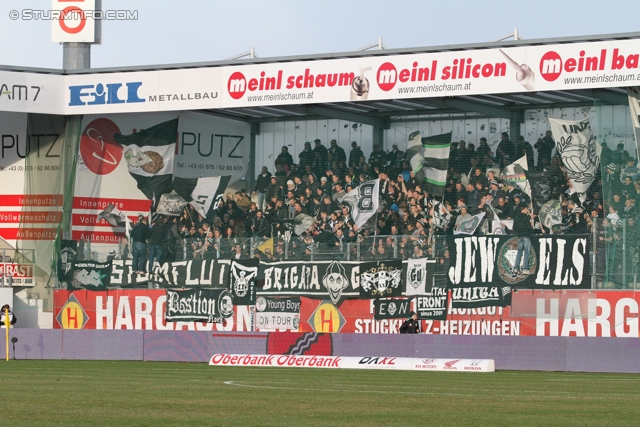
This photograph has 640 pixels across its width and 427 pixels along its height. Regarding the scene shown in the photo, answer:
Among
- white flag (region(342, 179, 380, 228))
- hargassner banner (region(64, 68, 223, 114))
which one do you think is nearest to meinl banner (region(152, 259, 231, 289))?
white flag (region(342, 179, 380, 228))

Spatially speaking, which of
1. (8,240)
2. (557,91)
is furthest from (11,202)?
(557,91)

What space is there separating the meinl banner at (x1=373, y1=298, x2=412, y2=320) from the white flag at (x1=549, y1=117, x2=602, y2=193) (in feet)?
19.7

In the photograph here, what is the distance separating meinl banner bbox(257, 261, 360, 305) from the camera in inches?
1410

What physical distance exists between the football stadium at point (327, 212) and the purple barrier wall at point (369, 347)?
5cm

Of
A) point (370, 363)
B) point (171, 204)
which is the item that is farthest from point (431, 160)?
point (370, 363)

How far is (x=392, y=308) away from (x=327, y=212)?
13.3ft

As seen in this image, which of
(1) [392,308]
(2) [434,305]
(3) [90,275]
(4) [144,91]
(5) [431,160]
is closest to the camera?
(2) [434,305]

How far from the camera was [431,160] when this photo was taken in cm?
3647

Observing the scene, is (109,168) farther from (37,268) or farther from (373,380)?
(373,380)

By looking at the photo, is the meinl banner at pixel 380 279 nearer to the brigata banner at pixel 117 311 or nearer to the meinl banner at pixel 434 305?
the meinl banner at pixel 434 305

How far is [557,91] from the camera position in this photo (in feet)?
114

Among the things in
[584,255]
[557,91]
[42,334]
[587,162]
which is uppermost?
[557,91]

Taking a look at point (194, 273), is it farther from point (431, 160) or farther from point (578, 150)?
point (578, 150)

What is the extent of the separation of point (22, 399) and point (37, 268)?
25088 millimetres
